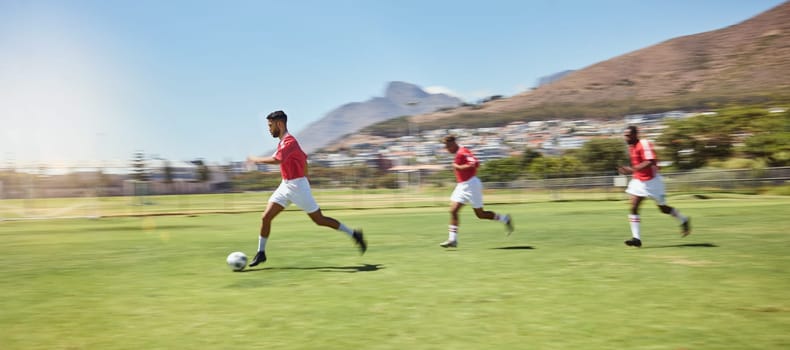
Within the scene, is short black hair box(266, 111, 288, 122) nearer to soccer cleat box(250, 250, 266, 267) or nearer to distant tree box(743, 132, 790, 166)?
soccer cleat box(250, 250, 266, 267)

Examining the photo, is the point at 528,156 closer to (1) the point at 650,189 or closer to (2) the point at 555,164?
(2) the point at 555,164

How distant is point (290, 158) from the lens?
27.9 feet

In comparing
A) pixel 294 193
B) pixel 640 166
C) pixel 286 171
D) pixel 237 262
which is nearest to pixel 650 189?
pixel 640 166

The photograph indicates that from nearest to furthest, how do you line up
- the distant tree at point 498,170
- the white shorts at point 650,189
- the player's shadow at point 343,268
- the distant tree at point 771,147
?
the player's shadow at point 343,268, the white shorts at point 650,189, the distant tree at point 498,170, the distant tree at point 771,147

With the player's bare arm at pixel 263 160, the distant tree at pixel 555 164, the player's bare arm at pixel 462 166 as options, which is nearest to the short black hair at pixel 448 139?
the player's bare arm at pixel 462 166

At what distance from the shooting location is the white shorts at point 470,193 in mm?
10811

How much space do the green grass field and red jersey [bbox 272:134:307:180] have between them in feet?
4.34

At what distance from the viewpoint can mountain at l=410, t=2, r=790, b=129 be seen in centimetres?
13088

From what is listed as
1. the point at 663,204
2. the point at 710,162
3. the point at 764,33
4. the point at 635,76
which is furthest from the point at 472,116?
the point at 663,204

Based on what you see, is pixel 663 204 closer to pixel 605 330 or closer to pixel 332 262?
pixel 332 262

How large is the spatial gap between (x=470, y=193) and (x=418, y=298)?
5016 millimetres

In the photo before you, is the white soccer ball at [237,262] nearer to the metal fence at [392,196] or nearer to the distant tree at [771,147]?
the metal fence at [392,196]

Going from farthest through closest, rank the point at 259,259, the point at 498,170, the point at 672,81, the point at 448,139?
the point at 672,81, the point at 498,170, the point at 448,139, the point at 259,259

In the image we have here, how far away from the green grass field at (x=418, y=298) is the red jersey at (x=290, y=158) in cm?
132
